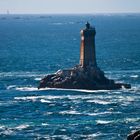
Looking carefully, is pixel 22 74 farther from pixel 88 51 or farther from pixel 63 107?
pixel 63 107

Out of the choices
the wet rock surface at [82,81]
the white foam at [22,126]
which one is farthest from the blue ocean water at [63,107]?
the wet rock surface at [82,81]

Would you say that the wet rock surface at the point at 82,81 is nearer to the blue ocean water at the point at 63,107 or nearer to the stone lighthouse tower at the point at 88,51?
the stone lighthouse tower at the point at 88,51

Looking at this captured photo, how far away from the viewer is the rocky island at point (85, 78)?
399ft

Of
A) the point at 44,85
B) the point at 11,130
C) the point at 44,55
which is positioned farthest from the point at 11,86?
the point at 44,55

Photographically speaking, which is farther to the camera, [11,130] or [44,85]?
[44,85]

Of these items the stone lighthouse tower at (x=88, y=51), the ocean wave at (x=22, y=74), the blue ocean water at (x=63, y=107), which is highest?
the stone lighthouse tower at (x=88, y=51)

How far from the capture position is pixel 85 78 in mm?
122250

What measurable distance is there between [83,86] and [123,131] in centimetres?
3526

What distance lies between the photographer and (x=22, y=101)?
363 ft

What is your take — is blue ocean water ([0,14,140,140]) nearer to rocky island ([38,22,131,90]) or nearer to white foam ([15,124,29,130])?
white foam ([15,124,29,130])

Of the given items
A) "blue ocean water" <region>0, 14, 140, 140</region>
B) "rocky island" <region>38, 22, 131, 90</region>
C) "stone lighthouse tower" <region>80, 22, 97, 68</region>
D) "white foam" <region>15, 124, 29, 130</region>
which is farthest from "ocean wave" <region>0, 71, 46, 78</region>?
"white foam" <region>15, 124, 29, 130</region>

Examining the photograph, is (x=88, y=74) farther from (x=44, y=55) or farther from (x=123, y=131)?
(x=44, y=55)

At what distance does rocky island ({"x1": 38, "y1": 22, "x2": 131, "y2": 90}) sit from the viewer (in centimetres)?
12175

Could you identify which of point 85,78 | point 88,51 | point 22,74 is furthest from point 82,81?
point 22,74
